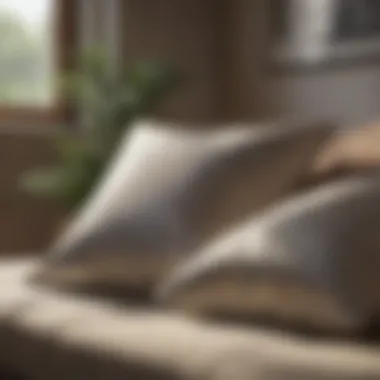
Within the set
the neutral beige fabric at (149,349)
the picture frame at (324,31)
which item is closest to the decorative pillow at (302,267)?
the neutral beige fabric at (149,349)

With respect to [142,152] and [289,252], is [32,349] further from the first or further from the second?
[142,152]

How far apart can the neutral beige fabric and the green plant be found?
4.60 ft

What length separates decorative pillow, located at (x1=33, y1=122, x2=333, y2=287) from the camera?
1724mm

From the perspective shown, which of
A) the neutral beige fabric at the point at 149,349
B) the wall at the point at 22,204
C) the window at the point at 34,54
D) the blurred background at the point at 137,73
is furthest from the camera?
the window at the point at 34,54

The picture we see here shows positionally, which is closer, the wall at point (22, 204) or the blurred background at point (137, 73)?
the blurred background at point (137, 73)

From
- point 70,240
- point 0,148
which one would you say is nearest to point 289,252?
point 70,240

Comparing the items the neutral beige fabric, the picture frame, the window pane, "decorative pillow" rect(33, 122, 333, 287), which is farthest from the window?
the neutral beige fabric

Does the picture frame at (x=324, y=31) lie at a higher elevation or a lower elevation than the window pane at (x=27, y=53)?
lower

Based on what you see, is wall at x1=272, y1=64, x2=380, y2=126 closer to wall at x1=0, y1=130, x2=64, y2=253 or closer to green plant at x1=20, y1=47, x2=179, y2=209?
green plant at x1=20, y1=47, x2=179, y2=209

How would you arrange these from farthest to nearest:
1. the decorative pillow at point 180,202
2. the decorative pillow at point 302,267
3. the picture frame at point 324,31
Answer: the picture frame at point 324,31
the decorative pillow at point 180,202
the decorative pillow at point 302,267

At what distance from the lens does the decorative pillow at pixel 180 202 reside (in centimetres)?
172

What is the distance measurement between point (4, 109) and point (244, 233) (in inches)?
79.9

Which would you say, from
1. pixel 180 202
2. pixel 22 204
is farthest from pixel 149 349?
pixel 22 204

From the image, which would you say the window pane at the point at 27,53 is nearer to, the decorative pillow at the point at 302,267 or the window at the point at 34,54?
the window at the point at 34,54
